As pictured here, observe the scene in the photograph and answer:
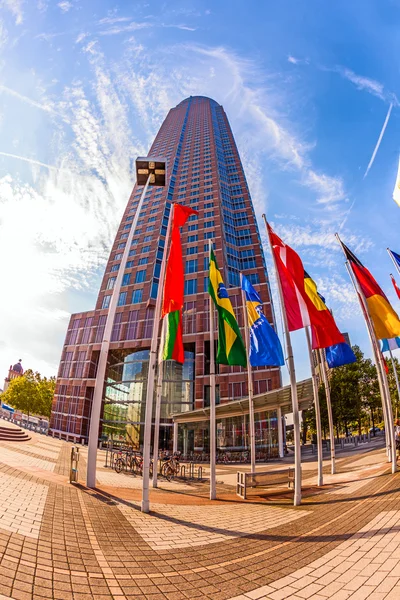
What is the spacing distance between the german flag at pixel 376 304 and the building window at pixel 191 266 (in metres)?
34.8

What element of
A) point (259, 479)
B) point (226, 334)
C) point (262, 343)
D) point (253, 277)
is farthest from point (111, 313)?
point (253, 277)

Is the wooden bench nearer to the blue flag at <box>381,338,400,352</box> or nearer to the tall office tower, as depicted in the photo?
the blue flag at <box>381,338,400,352</box>

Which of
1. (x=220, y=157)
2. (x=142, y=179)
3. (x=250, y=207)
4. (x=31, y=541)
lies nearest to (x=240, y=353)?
(x=31, y=541)

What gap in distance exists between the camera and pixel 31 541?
4.86 metres

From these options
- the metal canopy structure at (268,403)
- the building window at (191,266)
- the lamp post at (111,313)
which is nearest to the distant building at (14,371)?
the building window at (191,266)

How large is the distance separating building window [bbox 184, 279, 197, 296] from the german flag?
106 ft

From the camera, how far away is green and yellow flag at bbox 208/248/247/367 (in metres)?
11.0

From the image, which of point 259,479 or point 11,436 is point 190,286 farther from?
point 259,479

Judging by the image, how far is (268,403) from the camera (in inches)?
989

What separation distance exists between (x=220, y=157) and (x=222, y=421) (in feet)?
228

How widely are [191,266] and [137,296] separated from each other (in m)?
10.8

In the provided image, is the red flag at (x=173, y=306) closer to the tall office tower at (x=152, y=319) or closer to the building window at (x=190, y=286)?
the tall office tower at (x=152, y=319)

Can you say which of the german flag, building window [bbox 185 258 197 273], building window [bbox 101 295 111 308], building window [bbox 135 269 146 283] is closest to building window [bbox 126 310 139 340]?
building window [bbox 101 295 111 308]

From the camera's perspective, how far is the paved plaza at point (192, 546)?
3834 mm
